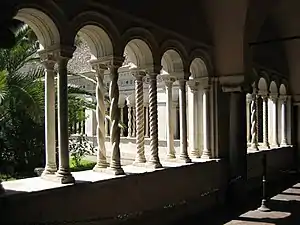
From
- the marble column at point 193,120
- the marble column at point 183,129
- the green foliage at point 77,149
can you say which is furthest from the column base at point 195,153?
the green foliage at point 77,149

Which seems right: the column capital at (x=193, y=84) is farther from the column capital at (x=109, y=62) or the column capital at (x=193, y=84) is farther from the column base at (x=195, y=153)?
the column capital at (x=109, y=62)

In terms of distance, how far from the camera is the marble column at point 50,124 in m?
4.74

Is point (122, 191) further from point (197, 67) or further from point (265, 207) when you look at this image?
point (197, 67)

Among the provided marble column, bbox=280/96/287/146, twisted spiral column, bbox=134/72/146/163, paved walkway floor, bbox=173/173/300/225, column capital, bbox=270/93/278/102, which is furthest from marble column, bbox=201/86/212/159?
marble column, bbox=280/96/287/146

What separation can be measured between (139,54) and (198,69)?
70.0 inches

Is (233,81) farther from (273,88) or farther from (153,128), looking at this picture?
(273,88)

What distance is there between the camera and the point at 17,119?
28.1 ft

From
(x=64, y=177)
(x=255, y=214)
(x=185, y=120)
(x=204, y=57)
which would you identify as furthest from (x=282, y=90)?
(x=64, y=177)

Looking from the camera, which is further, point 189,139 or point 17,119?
point 17,119

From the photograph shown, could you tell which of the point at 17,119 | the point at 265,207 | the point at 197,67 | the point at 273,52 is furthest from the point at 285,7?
the point at 17,119

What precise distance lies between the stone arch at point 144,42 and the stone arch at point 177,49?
207 mm

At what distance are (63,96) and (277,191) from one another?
5.33 m

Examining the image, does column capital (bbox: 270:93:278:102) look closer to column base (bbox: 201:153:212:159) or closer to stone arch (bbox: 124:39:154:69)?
column base (bbox: 201:153:212:159)

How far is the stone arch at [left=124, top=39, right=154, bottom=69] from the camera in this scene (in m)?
6.11
